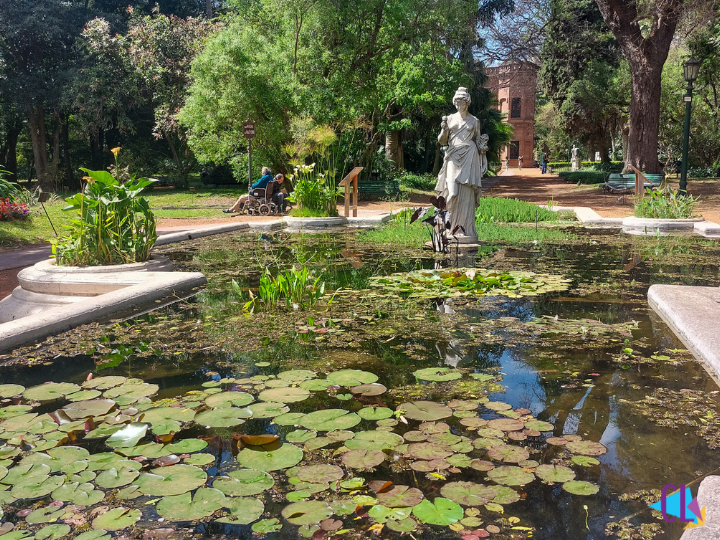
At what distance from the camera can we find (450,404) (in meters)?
3.15

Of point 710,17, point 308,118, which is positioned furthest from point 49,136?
point 710,17

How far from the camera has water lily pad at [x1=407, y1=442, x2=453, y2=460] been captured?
257cm

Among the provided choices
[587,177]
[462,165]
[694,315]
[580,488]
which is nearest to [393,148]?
[587,177]

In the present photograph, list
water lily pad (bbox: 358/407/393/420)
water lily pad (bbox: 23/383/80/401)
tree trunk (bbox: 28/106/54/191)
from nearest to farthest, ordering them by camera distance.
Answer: water lily pad (bbox: 358/407/393/420), water lily pad (bbox: 23/383/80/401), tree trunk (bbox: 28/106/54/191)

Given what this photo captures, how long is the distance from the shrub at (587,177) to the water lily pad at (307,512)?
31.5 m

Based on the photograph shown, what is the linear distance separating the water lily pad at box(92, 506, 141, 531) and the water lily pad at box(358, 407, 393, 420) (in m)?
A: 1.16

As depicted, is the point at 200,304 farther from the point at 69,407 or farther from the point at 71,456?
the point at 71,456

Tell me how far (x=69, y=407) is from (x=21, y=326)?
1.48 m

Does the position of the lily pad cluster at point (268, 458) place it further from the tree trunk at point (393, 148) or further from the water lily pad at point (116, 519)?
the tree trunk at point (393, 148)

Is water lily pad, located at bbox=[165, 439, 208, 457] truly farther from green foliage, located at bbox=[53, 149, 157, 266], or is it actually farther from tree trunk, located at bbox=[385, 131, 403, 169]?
tree trunk, located at bbox=[385, 131, 403, 169]

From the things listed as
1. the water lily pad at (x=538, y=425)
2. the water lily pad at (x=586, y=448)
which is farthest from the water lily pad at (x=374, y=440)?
the water lily pad at (x=586, y=448)

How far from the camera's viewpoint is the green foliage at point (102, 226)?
621 cm

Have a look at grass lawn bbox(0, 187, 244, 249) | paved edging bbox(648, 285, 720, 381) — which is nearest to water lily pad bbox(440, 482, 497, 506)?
paved edging bbox(648, 285, 720, 381)

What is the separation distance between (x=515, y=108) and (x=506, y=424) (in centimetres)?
6293
